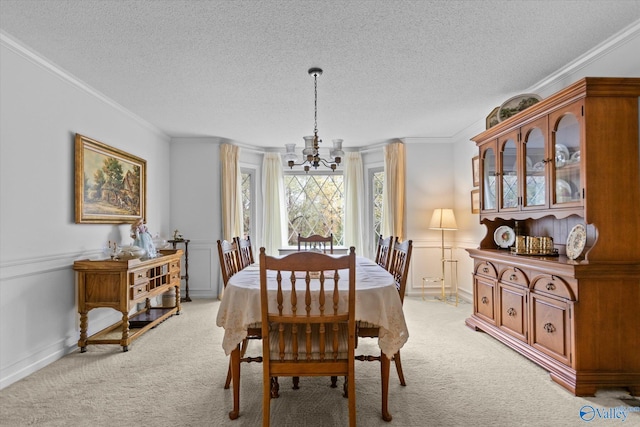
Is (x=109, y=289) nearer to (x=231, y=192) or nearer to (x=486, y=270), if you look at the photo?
(x=231, y=192)

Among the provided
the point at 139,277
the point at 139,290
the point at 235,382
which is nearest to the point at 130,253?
the point at 139,277

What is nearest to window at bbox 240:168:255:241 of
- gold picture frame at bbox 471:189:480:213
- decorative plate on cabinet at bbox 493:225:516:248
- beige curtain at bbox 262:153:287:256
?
beige curtain at bbox 262:153:287:256

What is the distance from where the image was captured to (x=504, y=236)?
352 cm

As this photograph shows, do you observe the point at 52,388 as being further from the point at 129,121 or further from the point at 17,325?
the point at 129,121

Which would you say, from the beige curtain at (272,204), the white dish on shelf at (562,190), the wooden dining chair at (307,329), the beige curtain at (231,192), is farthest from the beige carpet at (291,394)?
the beige curtain at (272,204)

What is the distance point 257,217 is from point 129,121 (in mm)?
2373

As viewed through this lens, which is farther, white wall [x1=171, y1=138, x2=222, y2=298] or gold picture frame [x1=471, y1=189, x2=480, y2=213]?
white wall [x1=171, y1=138, x2=222, y2=298]

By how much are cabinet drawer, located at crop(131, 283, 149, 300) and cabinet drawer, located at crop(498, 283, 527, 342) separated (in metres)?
3.36

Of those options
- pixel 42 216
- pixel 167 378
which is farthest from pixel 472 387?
pixel 42 216

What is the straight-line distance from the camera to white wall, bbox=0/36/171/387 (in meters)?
2.46

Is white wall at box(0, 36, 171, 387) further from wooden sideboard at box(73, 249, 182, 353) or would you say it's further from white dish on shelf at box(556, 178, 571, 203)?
white dish on shelf at box(556, 178, 571, 203)

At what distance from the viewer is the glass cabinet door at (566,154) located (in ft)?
7.91

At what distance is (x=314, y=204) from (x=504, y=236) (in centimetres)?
325

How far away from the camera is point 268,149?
5918 mm
